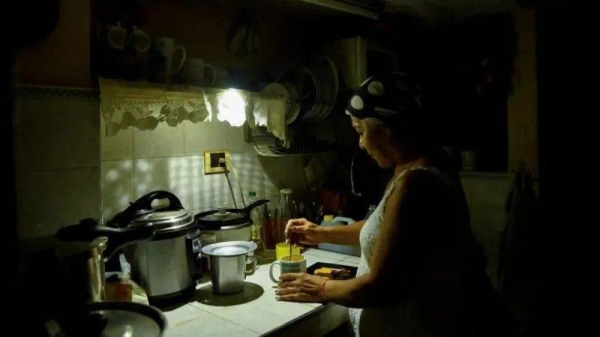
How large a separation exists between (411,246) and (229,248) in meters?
0.76

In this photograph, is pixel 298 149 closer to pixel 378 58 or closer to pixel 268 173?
pixel 268 173

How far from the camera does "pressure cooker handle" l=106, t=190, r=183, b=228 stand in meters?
1.41

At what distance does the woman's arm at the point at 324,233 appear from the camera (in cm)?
165

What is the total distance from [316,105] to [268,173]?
1.49ft

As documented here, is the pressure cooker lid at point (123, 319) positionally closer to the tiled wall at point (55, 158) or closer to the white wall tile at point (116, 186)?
the tiled wall at point (55, 158)

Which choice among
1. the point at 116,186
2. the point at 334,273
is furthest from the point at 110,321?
the point at 334,273

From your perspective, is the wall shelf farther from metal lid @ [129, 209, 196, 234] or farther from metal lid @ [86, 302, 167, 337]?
metal lid @ [86, 302, 167, 337]

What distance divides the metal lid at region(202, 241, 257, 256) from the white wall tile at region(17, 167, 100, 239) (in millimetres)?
433

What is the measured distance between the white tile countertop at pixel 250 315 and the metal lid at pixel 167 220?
28cm

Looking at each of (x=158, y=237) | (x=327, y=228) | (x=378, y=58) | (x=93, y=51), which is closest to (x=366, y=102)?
(x=327, y=228)

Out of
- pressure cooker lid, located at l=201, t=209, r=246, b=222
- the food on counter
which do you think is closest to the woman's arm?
the food on counter

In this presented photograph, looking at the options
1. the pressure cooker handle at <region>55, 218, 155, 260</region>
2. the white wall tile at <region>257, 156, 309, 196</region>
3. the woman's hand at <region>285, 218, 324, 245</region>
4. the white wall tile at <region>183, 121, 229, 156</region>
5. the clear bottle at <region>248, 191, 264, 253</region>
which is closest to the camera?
the pressure cooker handle at <region>55, 218, 155, 260</region>

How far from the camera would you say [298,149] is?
2.19 meters

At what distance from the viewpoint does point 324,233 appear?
5.52ft
